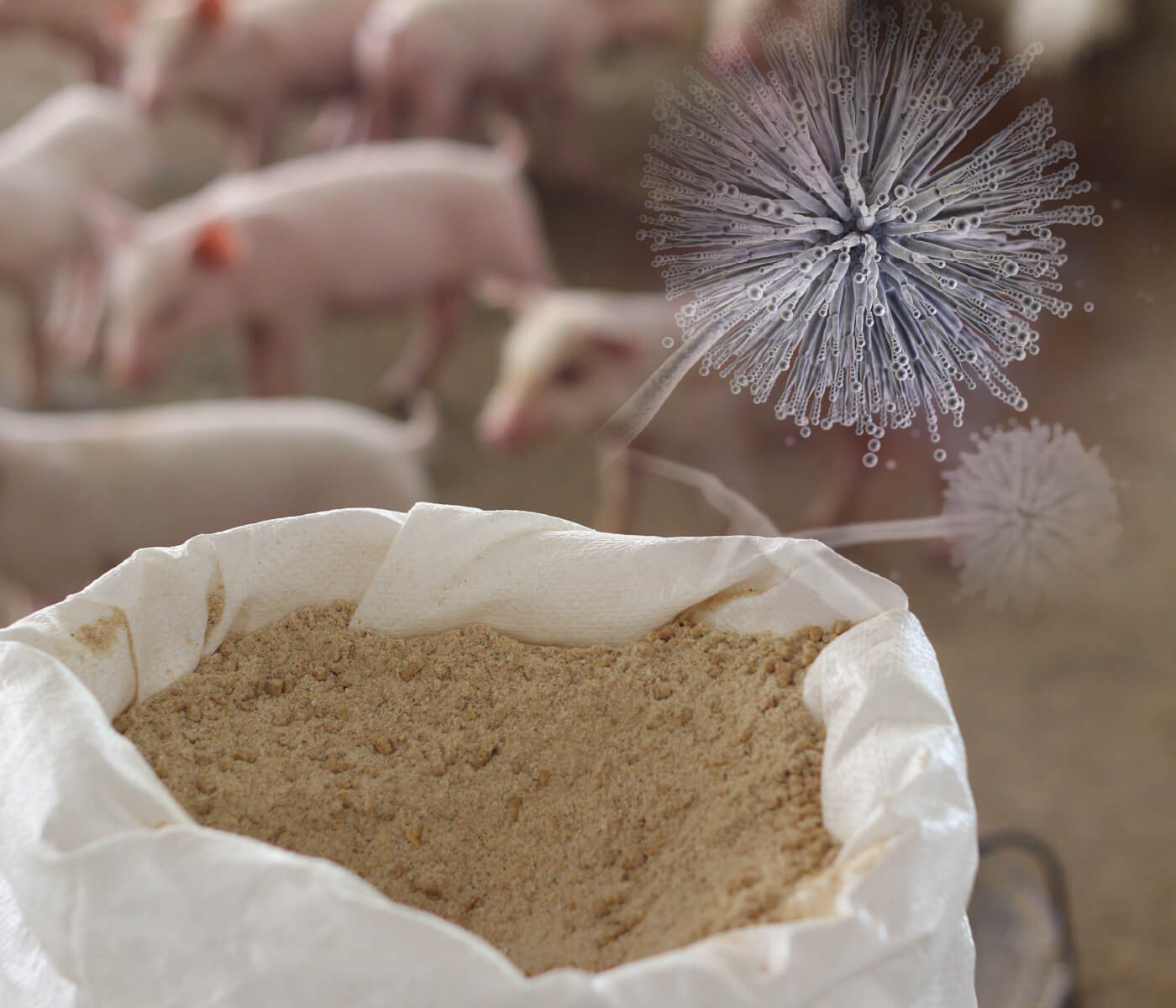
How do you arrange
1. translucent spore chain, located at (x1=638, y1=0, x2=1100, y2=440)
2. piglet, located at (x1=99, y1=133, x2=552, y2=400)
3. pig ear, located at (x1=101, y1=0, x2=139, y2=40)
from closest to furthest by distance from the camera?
translucent spore chain, located at (x1=638, y1=0, x2=1100, y2=440)
piglet, located at (x1=99, y1=133, x2=552, y2=400)
pig ear, located at (x1=101, y1=0, x2=139, y2=40)

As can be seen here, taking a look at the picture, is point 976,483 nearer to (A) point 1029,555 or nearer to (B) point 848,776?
(A) point 1029,555

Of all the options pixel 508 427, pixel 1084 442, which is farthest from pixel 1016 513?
pixel 508 427

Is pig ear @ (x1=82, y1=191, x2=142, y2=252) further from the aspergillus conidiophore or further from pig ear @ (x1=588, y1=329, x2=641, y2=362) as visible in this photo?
the aspergillus conidiophore

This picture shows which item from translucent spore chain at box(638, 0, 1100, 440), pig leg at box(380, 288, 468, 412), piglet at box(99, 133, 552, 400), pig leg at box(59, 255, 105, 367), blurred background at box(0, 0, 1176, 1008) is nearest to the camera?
translucent spore chain at box(638, 0, 1100, 440)

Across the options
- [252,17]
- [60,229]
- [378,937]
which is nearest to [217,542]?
[378,937]

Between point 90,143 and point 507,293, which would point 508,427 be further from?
point 90,143

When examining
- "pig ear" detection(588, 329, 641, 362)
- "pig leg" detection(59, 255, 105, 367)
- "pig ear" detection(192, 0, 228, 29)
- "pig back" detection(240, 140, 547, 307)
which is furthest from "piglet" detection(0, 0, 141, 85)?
"pig ear" detection(588, 329, 641, 362)

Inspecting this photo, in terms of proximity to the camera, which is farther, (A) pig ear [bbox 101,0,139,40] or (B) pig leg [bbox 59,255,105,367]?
(A) pig ear [bbox 101,0,139,40]

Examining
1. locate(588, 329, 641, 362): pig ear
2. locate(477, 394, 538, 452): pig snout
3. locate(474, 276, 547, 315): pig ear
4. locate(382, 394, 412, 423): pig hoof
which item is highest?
locate(474, 276, 547, 315): pig ear
